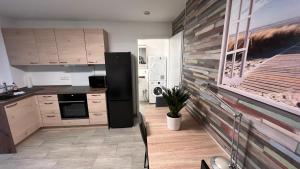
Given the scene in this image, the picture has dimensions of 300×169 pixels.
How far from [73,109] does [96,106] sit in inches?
20.2

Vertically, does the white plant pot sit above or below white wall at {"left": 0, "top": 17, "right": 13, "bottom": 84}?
below

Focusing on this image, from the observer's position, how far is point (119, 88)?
3.14 m

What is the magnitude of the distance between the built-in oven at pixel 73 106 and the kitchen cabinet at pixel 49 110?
0.33 feet

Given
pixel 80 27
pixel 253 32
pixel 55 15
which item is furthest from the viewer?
pixel 80 27

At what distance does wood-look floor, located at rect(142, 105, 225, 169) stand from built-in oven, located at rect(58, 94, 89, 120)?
2027 mm

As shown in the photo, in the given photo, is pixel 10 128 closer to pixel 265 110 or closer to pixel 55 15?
pixel 55 15

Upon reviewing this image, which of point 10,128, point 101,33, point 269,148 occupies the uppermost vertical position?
point 101,33

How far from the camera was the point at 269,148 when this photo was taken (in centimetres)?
75

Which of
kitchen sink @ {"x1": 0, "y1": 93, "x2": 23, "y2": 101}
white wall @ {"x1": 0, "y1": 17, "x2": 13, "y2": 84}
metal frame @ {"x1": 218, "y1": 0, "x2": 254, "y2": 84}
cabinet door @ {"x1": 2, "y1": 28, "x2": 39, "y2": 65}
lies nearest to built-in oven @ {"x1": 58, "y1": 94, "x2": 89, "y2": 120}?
kitchen sink @ {"x1": 0, "y1": 93, "x2": 23, "y2": 101}

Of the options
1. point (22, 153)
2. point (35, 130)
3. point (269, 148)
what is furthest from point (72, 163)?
point (269, 148)

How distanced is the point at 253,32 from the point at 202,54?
74cm

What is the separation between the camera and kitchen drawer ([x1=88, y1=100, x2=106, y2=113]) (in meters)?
3.09

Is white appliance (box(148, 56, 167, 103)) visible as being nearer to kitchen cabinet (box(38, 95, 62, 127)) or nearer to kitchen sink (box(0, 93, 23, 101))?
kitchen cabinet (box(38, 95, 62, 127))

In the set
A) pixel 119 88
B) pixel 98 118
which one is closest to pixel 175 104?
pixel 119 88
